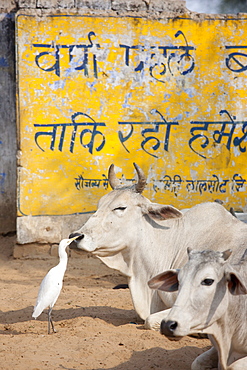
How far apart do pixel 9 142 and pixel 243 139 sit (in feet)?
9.57

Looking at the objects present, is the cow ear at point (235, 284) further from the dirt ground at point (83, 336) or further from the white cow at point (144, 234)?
the white cow at point (144, 234)

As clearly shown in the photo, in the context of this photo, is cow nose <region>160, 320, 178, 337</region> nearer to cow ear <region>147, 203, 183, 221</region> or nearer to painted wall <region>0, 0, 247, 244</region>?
cow ear <region>147, 203, 183, 221</region>

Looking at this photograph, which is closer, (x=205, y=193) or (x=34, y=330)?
(x=34, y=330)

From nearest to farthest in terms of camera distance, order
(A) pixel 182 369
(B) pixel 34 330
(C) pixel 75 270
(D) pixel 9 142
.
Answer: (A) pixel 182 369 → (B) pixel 34 330 → (C) pixel 75 270 → (D) pixel 9 142

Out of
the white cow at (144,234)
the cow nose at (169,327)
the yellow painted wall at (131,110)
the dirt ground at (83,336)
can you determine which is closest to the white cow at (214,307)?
the cow nose at (169,327)

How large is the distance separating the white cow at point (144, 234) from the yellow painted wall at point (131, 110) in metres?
2.40

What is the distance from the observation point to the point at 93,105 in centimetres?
677

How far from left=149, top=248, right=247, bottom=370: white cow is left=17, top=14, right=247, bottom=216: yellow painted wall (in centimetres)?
389

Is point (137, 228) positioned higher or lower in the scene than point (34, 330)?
higher

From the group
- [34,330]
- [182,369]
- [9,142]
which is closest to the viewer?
[182,369]

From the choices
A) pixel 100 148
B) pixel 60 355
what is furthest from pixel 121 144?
pixel 60 355

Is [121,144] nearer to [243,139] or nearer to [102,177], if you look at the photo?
[102,177]

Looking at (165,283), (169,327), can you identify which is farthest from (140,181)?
(169,327)

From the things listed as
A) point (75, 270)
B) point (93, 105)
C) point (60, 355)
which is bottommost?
point (75, 270)
